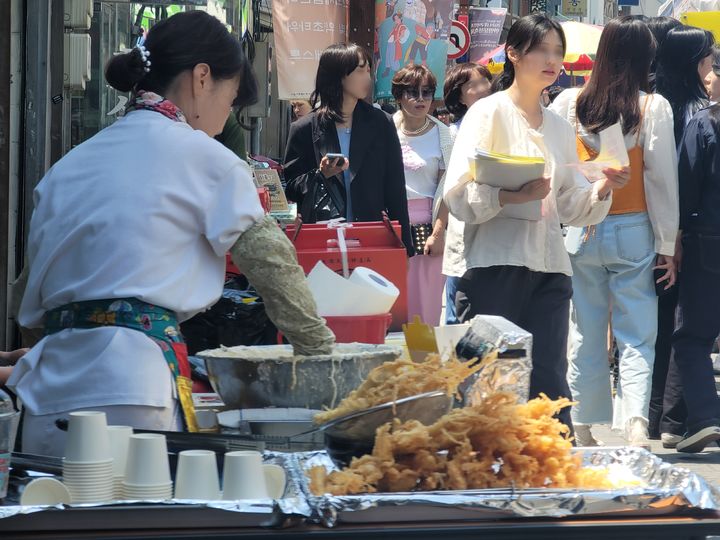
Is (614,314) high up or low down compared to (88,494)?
down

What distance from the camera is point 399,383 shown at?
8.93 feet

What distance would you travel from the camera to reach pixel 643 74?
6391 mm

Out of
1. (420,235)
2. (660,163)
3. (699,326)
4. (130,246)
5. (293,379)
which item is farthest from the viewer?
(420,235)

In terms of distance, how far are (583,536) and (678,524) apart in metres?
0.19

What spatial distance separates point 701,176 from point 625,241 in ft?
2.11

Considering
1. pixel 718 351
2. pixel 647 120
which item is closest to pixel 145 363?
pixel 647 120

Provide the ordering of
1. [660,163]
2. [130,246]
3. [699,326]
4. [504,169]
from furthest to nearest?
1. [699,326]
2. [660,163]
3. [504,169]
4. [130,246]

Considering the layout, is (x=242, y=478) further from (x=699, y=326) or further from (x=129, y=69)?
(x=699, y=326)

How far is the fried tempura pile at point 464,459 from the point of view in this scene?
2.51 meters

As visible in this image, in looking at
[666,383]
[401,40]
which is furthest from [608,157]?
[401,40]

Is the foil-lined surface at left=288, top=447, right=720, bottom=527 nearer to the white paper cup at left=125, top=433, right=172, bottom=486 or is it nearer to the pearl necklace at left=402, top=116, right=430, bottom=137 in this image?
the white paper cup at left=125, top=433, right=172, bottom=486

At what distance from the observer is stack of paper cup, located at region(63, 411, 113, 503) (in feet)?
8.01

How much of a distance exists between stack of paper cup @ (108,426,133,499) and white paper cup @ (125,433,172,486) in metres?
0.05

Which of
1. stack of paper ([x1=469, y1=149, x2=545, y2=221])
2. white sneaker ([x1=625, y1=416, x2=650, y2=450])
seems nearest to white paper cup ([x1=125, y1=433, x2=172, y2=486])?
stack of paper ([x1=469, y1=149, x2=545, y2=221])
